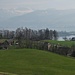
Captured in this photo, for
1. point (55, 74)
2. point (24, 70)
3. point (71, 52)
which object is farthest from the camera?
point (71, 52)

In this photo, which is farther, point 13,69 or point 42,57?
point 42,57

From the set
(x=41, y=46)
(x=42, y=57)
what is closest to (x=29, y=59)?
(x=42, y=57)

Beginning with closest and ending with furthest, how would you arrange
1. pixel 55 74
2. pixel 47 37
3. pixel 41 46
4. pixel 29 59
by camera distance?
1. pixel 55 74
2. pixel 29 59
3. pixel 41 46
4. pixel 47 37

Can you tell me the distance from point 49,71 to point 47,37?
73.4m

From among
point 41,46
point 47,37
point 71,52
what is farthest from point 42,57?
point 47,37

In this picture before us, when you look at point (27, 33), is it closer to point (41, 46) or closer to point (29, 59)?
point (41, 46)

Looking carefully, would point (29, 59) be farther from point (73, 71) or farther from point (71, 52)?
point (71, 52)

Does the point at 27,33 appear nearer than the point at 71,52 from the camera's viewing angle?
No

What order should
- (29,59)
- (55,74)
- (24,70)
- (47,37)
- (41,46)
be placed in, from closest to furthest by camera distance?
(55,74) → (24,70) → (29,59) → (41,46) → (47,37)

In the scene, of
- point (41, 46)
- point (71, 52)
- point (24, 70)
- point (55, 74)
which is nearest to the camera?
point (55, 74)

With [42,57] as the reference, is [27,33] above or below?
above

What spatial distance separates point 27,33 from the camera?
97.1 meters

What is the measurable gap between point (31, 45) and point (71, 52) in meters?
11.3

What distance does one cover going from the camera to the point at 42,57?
29.4m
